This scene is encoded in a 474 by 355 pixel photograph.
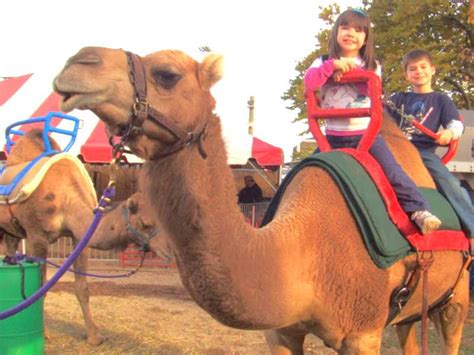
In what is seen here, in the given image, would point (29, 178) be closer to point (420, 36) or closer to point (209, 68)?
point (209, 68)

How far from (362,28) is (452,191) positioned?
4.40 ft

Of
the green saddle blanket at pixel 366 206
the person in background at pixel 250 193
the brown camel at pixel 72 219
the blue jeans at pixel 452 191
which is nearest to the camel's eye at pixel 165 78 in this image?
the green saddle blanket at pixel 366 206

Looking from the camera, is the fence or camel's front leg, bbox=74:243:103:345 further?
the fence

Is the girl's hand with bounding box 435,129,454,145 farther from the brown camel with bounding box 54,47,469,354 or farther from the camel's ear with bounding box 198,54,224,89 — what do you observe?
the camel's ear with bounding box 198,54,224,89

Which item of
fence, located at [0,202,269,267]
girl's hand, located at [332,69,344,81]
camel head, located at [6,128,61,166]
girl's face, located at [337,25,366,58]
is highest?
girl's face, located at [337,25,366,58]

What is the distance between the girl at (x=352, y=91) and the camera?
10.7 ft

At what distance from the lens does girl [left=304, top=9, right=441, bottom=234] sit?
3.27 metres

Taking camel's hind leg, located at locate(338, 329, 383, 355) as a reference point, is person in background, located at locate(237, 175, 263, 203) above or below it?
below

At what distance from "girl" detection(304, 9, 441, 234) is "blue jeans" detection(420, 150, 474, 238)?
71cm

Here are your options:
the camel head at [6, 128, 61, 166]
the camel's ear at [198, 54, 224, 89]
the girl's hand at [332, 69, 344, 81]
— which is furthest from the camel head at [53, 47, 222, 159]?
the camel head at [6, 128, 61, 166]

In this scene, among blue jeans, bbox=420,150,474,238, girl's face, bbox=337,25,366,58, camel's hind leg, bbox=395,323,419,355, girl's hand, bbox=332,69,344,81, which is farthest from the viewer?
camel's hind leg, bbox=395,323,419,355

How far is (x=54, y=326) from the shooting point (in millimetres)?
7473

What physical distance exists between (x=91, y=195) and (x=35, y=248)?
3.15 feet

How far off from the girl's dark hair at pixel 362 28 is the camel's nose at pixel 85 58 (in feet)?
6.53
